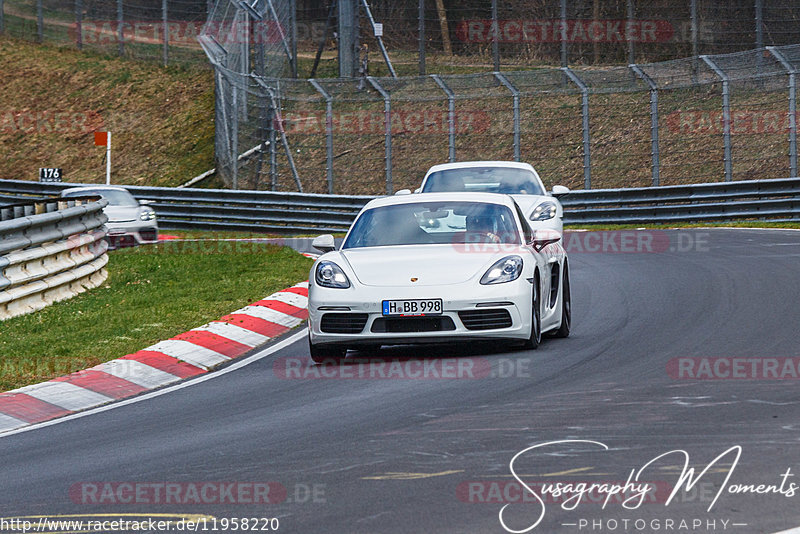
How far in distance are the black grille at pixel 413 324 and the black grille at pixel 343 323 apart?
0.47ft

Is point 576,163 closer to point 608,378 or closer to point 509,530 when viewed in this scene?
point 608,378

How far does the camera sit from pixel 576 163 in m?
31.8

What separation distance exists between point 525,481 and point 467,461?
0.53 metres

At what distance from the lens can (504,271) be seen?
9961 millimetres

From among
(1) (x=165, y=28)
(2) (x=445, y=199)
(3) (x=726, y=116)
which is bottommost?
(2) (x=445, y=199)

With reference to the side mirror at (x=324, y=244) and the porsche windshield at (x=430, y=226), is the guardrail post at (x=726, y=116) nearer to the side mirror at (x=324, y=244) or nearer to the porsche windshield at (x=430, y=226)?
the porsche windshield at (x=430, y=226)

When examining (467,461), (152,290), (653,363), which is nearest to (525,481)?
(467,461)

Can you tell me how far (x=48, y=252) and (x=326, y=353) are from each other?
203 inches

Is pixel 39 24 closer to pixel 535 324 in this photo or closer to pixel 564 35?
pixel 564 35

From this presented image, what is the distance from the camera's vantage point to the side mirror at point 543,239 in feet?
34.8

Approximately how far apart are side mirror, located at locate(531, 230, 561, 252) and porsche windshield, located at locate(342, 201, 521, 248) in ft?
0.51

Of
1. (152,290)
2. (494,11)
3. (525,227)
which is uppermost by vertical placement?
(494,11)

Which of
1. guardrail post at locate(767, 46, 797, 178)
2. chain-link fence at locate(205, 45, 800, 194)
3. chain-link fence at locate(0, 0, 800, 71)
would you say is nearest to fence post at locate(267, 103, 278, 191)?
chain-link fence at locate(205, 45, 800, 194)

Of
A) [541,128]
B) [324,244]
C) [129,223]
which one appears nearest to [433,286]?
[324,244]
